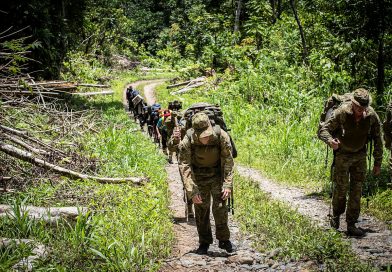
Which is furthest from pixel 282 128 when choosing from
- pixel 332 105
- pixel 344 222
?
pixel 344 222

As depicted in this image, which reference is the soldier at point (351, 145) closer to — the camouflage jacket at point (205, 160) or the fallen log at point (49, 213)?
the camouflage jacket at point (205, 160)

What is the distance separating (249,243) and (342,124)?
235 cm

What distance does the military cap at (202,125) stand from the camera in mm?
5469

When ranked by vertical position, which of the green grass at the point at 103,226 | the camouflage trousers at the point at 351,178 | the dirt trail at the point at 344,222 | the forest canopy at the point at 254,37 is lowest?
the dirt trail at the point at 344,222

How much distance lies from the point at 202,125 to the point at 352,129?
8.33 feet

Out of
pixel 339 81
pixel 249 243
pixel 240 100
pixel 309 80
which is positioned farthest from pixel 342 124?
pixel 240 100

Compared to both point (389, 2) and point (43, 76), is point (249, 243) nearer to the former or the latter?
point (389, 2)

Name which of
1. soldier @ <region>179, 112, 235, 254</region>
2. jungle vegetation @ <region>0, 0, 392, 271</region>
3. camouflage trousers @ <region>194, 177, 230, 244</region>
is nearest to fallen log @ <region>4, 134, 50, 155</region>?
jungle vegetation @ <region>0, 0, 392, 271</region>

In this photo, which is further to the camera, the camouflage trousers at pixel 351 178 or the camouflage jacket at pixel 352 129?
the camouflage trousers at pixel 351 178

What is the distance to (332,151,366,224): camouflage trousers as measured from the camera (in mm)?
6590

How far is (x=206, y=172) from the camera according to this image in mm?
5832

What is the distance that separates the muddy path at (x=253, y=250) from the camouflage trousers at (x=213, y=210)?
27 centimetres

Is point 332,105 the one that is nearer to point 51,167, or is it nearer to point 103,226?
point 103,226

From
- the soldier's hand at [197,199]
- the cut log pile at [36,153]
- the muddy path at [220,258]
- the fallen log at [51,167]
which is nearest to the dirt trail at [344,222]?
the muddy path at [220,258]
